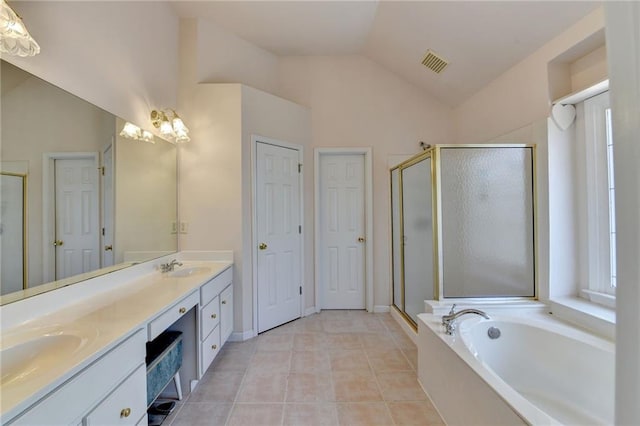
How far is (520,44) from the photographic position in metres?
2.00

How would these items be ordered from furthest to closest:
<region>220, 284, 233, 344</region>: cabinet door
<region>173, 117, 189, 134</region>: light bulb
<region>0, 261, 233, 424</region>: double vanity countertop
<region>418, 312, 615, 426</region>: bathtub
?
<region>173, 117, 189, 134</region>: light bulb < <region>220, 284, 233, 344</region>: cabinet door < <region>418, 312, 615, 426</region>: bathtub < <region>0, 261, 233, 424</region>: double vanity countertop

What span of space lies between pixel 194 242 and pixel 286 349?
50.9 inches

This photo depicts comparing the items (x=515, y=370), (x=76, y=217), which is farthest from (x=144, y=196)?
(x=515, y=370)

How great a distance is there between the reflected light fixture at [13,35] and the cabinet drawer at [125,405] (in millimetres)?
1441

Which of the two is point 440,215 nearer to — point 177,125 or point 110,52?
point 177,125

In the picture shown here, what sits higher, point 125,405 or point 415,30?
point 415,30

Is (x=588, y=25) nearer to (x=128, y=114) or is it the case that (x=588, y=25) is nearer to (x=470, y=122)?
(x=470, y=122)

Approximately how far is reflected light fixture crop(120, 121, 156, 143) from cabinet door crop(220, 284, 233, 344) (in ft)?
4.46

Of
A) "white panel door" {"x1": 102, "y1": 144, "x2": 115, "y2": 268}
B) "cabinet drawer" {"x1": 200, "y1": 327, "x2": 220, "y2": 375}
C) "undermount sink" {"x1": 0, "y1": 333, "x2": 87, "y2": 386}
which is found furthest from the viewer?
"cabinet drawer" {"x1": 200, "y1": 327, "x2": 220, "y2": 375}

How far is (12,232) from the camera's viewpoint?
1.11m

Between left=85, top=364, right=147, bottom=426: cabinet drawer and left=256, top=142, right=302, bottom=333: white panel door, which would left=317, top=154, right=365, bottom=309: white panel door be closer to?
left=256, top=142, right=302, bottom=333: white panel door

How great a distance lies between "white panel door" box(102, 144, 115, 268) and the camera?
1.58 meters

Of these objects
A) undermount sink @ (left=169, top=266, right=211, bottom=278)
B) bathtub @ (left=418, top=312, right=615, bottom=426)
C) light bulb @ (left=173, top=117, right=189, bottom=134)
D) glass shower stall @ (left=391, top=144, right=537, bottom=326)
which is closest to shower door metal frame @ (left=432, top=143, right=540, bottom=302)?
glass shower stall @ (left=391, top=144, right=537, bottom=326)

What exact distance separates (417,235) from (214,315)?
6.14 feet
